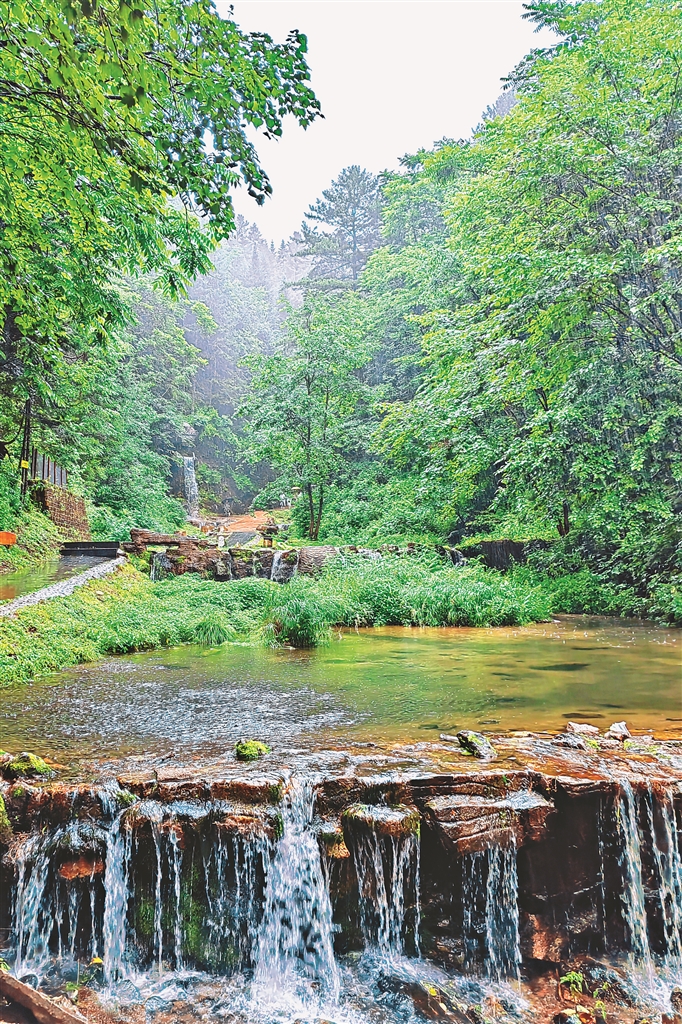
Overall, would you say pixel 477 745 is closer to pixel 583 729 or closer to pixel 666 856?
pixel 583 729

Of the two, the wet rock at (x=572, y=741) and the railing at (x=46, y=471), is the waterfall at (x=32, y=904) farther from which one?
the railing at (x=46, y=471)

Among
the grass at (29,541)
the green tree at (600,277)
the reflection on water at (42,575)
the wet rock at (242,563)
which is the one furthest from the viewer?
the wet rock at (242,563)

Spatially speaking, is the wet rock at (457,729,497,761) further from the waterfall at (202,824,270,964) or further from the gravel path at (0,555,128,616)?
the gravel path at (0,555,128,616)

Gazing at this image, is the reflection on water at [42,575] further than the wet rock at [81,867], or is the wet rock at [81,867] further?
the reflection on water at [42,575]

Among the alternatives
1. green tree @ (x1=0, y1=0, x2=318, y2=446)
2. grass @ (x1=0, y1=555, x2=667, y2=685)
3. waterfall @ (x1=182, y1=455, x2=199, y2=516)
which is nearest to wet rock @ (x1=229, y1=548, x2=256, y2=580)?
grass @ (x1=0, y1=555, x2=667, y2=685)

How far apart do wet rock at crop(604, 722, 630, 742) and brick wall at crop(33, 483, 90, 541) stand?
1687cm

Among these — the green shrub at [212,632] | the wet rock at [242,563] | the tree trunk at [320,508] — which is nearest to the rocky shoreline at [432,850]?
the green shrub at [212,632]

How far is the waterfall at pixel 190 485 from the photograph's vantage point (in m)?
32.8

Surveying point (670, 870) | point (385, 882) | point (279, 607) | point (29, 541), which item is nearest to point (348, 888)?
point (385, 882)

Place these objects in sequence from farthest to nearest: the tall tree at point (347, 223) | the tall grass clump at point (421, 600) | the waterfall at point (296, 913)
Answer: the tall tree at point (347, 223) < the tall grass clump at point (421, 600) < the waterfall at point (296, 913)

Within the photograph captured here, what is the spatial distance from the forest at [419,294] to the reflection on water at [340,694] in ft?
12.8

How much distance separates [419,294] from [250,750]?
2145cm

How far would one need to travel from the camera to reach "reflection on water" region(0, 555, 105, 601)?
9.42 metres

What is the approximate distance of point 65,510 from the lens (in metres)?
18.5
